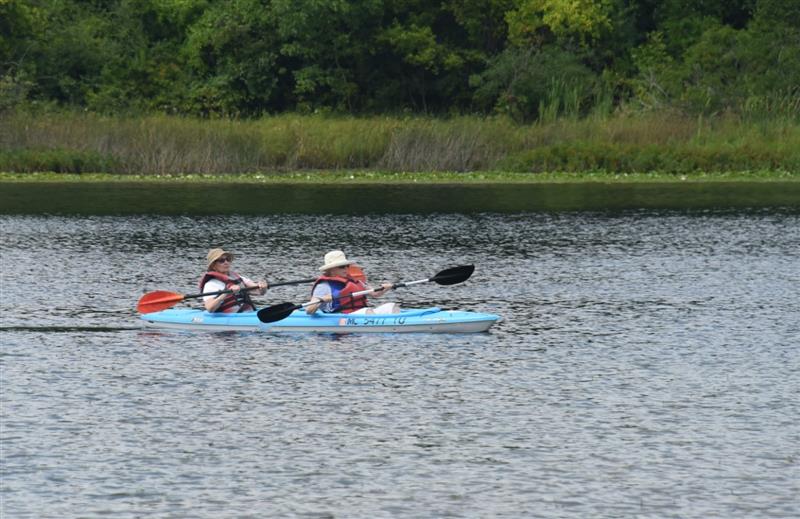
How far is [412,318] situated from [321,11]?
1559 inches

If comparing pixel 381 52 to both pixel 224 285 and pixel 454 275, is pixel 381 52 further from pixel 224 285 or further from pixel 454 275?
pixel 224 285

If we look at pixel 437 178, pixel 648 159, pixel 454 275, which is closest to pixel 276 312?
pixel 454 275

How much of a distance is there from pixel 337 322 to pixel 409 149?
29302mm

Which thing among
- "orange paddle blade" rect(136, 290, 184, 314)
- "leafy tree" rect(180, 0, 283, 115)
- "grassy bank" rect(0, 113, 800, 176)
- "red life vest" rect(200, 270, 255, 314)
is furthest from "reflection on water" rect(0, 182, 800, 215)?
"red life vest" rect(200, 270, 255, 314)

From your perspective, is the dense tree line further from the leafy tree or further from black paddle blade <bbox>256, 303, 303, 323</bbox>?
black paddle blade <bbox>256, 303, 303, 323</bbox>

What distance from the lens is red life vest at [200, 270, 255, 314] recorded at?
22.2 metres

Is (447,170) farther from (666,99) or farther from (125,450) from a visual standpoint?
(125,450)

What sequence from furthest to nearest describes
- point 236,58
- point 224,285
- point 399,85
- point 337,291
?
point 399,85 → point 236,58 → point 224,285 → point 337,291

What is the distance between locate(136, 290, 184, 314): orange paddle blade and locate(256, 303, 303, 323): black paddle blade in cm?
169

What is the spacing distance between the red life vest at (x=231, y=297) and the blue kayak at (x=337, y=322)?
0.31m

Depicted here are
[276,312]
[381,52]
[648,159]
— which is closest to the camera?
[276,312]

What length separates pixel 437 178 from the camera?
47469mm

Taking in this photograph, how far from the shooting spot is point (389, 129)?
167 ft

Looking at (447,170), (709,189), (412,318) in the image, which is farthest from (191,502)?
(447,170)
